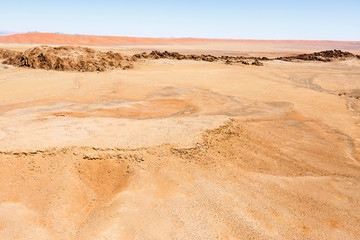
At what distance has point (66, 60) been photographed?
563 inches

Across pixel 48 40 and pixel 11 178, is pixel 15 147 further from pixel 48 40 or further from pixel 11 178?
pixel 48 40

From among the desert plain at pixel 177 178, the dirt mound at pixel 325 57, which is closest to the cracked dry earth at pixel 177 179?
the desert plain at pixel 177 178

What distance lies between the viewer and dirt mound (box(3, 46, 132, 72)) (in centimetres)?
1409

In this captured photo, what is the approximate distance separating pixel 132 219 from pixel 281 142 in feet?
12.3

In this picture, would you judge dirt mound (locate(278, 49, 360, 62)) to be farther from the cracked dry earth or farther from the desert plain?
the cracked dry earth

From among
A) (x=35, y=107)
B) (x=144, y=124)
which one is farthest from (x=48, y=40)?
(x=144, y=124)

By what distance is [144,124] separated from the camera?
198 inches

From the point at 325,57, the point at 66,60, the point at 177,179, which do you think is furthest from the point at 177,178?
the point at 325,57

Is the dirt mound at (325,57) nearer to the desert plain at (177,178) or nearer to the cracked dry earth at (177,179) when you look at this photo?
the desert plain at (177,178)

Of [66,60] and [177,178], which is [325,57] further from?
[177,178]

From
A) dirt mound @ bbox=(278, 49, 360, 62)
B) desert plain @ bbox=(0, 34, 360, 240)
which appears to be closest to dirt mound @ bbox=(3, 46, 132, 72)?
desert plain @ bbox=(0, 34, 360, 240)

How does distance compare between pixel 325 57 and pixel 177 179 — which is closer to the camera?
pixel 177 179

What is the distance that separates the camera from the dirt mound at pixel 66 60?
14094 millimetres

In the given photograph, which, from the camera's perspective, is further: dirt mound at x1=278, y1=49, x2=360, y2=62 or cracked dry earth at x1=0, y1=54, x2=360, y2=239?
dirt mound at x1=278, y1=49, x2=360, y2=62
